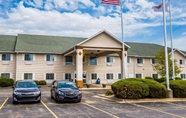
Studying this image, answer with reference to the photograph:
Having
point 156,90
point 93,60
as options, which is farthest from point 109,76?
point 156,90

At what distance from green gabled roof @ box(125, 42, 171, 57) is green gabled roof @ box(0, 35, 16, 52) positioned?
20.7m

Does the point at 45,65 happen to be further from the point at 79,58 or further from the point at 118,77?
the point at 118,77

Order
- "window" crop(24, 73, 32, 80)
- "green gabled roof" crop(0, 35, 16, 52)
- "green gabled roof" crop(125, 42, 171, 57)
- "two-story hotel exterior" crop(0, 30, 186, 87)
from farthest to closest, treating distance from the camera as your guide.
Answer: "green gabled roof" crop(125, 42, 171, 57), "window" crop(24, 73, 32, 80), "green gabled roof" crop(0, 35, 16, 52), "two-story hotel exterior" crop(0, 30, 186, 87)

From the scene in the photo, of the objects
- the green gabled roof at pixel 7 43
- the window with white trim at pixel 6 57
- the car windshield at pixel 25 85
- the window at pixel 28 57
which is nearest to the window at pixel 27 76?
the window at pixel 28 57

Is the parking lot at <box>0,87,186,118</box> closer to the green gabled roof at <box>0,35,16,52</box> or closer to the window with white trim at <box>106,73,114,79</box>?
the green gabled roof at <box>0,35,16,52</box>

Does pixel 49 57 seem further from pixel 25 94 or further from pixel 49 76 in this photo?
pixel 25 94

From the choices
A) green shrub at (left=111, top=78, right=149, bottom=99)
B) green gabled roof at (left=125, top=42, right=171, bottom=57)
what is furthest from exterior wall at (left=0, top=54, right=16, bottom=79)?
green shrub at (left=111, top=78, right=149, bottom=99)

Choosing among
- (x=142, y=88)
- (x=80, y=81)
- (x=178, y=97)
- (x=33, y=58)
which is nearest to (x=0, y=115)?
(x=142, y=88)

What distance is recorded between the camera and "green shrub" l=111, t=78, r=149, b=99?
1526cm

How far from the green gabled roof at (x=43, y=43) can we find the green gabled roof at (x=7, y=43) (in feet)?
3.18

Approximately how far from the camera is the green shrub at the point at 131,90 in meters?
15.3

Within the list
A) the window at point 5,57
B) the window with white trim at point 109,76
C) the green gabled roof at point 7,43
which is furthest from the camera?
the window with white trim at point 109,76

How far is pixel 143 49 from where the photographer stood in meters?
42.1

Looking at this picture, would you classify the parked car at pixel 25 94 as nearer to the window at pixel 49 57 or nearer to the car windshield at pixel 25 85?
the car windshield at pixel 25 85
